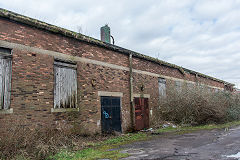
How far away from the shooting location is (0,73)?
21.6ft

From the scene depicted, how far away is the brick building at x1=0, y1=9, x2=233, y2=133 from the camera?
678cm

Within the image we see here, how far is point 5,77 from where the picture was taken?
6641 mm

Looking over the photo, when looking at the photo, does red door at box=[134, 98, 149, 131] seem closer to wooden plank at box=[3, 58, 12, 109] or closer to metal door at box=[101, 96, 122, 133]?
metal door at box=[101, 96, 122, 133]

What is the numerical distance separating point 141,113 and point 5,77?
24.8ft

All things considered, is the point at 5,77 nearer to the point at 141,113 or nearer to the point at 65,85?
the point at 65,85

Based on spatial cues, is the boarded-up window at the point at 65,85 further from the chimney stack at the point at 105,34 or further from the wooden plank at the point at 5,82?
the chimney stack at the point at 105,34

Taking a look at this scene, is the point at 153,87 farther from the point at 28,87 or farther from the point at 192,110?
the point at 28,87

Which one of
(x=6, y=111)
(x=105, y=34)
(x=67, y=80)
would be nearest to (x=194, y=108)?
(x=105, y=34)

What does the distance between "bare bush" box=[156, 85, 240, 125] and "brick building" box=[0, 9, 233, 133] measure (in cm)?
123

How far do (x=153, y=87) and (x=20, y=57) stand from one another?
28.0 feet

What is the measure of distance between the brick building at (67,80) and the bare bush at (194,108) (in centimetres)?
123

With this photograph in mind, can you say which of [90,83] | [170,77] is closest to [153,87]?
[170,77]

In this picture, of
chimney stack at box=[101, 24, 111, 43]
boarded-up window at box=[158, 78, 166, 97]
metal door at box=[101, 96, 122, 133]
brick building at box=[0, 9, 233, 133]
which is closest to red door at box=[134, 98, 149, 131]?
brick building at box=[0, 9, 233, 133]

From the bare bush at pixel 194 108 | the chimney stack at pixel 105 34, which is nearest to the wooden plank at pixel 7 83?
the chimney stack at pixel 105 34
